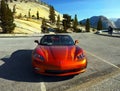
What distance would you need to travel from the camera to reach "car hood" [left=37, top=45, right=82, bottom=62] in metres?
7.36

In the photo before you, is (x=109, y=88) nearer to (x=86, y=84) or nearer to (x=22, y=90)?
(x=86, y=84)

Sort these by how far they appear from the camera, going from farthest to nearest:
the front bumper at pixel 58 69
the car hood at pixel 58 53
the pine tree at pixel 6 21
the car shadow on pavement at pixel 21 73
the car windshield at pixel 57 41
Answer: the pine tree at pixel 6 21, the car windshield at pixel 57 41, the car hood at pixel 58 53, the car shadow on pavement at pixel 21 73, the front bumper at pixel 58 69

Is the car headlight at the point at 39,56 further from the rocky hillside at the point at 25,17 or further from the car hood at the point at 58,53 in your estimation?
the rocky hillside at the point at 25,17

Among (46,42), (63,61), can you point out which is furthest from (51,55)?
(46,42)

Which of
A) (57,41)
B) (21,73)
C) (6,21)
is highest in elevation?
(6,21)

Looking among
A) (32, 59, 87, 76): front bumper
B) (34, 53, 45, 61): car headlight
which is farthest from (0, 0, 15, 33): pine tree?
(32, 59, 87, 76): front bumper

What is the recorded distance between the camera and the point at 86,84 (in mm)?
6566

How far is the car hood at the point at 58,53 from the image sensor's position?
7.36 meters

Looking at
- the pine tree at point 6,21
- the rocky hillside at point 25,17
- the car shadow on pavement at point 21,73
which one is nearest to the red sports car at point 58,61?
the car shadow on pavement at point 21,73

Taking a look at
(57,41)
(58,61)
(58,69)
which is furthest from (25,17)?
(58,69)

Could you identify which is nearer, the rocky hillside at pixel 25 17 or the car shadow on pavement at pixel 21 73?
the car shadow on pavement at pixel 21 73

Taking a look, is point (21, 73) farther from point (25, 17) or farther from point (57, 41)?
point (25, 17)

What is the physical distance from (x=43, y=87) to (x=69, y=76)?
1.28 meters

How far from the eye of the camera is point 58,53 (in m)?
7.73
